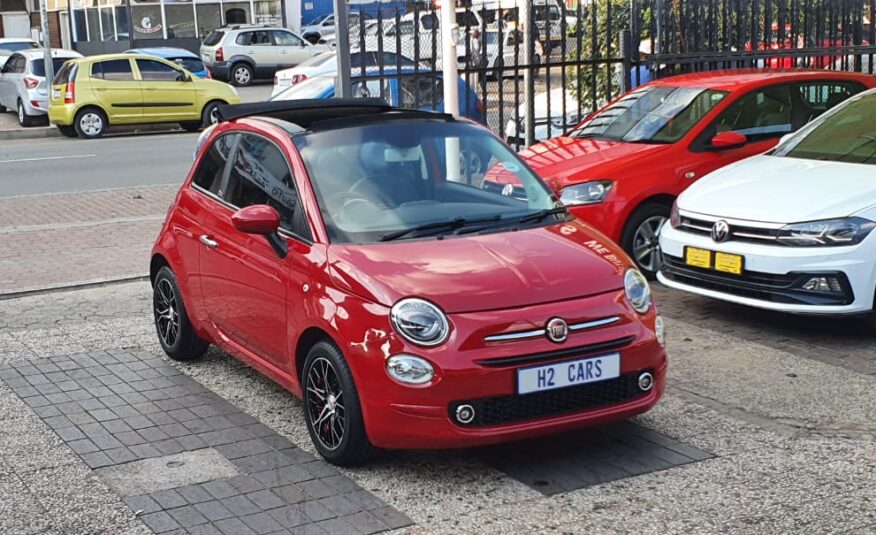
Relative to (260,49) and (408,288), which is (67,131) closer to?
(260,49)

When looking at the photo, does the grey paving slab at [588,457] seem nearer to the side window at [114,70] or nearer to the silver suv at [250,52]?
the side window at [114,70]

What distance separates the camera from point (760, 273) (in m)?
7.35

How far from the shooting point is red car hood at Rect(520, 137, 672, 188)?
9.27m

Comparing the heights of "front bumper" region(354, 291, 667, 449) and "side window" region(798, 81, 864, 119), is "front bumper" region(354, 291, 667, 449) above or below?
below

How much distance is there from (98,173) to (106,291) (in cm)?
857

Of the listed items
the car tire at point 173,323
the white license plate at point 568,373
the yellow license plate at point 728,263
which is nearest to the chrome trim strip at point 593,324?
the white license plate at point 568,373

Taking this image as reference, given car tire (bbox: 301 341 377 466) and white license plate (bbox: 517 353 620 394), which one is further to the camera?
car tire (bbox: 301 341 377 466)

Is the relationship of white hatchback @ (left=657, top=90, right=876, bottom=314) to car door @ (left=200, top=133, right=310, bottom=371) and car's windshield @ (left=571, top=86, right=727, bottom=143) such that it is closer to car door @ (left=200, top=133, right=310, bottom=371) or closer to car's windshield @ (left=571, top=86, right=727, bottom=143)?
car's windshield @ (left=571, top=86, right=727, bottom=143)

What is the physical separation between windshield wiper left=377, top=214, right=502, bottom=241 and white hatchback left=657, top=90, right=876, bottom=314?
2253mm

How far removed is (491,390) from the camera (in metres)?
5.02

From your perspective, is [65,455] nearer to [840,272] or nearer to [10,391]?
[10,391]

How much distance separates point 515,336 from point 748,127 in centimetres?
544

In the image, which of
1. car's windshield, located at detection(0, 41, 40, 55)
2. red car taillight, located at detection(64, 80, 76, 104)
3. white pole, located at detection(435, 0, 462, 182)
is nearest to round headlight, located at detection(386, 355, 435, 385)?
white pole, located at detection(435, 0, 462, 182)

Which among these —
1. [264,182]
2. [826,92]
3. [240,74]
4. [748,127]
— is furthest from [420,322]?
[240,74]
